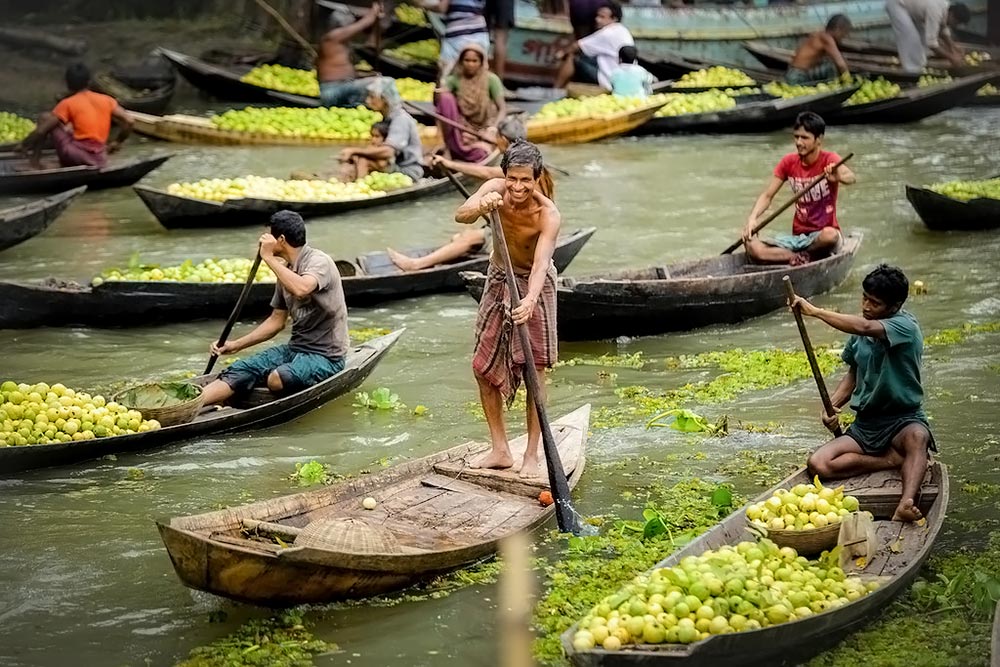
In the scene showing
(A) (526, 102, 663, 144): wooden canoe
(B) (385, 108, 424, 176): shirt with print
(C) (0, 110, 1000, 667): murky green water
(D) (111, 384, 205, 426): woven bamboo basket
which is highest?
(B) (385, 108, 424, 176): shirt with print

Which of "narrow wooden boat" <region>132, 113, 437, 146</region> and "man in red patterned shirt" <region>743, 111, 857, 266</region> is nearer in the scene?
"man in red patterned shirt" <region>743, 111, 857, 266</region>

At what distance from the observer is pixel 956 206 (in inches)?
481

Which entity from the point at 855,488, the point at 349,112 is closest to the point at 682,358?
the point at 855,488

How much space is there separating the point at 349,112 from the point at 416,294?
6.26 m

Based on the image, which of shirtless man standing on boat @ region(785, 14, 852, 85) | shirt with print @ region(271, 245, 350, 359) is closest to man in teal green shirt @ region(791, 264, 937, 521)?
shirt with print @ region(271, 245, 350, 359)

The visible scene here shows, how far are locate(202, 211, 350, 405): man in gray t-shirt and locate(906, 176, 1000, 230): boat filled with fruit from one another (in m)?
6.36

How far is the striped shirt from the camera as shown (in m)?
16.3

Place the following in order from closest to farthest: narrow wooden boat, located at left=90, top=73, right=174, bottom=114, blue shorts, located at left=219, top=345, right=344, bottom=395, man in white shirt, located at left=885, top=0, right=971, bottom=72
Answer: blue shorts, located at left=219, top=345, right=344, bottom=395 < narrow wooden boat, located at left=90, top=73, right=174, bottom=114 < man in white shirt, located at left=885, top=0, right=971, bottom=72

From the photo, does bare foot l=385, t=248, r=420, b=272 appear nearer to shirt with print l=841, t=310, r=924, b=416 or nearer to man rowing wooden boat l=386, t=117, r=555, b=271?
man rowing wooden boat l=386, t=117, r=555, b=271

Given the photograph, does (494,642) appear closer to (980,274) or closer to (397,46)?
(980,274)

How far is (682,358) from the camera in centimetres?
911

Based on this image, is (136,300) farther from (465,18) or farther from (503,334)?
(465,18)

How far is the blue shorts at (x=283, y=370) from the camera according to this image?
7.68 metres

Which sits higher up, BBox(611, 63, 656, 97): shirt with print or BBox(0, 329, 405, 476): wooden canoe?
BBox(611, 63, 656, 97): shirt with print
